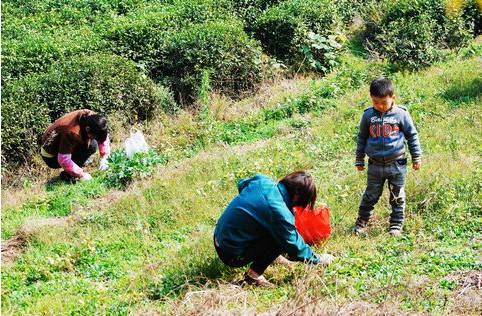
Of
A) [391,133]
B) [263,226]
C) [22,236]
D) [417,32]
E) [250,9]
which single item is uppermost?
[417,32]

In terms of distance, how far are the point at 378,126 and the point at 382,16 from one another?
9046 mm

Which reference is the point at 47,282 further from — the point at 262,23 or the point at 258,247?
the point at 262,23

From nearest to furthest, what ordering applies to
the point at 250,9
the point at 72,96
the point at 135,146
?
the point at 135,146 → the point at 72,96 → the point at 250,9

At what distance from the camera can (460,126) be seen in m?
8.56

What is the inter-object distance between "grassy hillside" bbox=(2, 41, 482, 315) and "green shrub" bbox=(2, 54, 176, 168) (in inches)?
31.9

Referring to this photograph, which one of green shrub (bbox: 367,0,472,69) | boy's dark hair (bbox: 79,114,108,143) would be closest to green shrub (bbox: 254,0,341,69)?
green shrub (bbox: 367,0,472,69)

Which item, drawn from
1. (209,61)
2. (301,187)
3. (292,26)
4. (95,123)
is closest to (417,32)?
(292,26)

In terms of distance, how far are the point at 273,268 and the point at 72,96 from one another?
19.8 ft

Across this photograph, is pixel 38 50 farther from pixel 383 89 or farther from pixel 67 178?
pixel 383 89

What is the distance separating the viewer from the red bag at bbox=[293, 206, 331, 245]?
19.6 ft

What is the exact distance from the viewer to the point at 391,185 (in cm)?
609

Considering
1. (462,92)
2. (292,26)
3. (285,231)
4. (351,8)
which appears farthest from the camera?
(351,8)

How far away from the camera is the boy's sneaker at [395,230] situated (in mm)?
6094

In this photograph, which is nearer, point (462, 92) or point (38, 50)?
point (462, 92)
